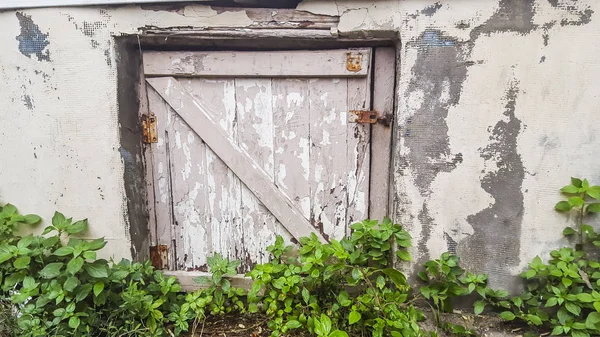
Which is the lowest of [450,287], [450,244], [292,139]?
[450,287]

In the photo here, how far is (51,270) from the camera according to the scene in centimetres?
188

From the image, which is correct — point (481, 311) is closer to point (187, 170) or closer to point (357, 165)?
point (357, 165)

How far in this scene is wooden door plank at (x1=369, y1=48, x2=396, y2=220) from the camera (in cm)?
212

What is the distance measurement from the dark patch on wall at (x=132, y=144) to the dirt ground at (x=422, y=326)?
2.09 feet

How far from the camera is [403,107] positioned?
1982 millimetres

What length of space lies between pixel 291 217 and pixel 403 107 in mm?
934

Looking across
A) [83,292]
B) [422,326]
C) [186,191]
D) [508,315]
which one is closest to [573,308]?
[508,315]

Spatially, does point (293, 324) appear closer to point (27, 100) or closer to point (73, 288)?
point (73, 288)

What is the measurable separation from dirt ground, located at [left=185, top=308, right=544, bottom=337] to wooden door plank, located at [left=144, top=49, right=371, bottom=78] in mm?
1451

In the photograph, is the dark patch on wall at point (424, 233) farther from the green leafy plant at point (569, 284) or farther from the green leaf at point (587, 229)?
the green leaf at point (587, 229)

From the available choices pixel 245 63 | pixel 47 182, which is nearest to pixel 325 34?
pixel 245 63

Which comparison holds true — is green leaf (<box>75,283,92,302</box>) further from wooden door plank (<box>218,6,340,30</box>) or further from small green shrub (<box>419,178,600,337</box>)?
small green shrub (<box>419,178,600,337</box>)

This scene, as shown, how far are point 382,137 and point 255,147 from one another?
773mm

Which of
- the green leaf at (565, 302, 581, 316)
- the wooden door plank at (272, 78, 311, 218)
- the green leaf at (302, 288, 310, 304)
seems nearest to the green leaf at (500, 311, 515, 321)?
the green leaf at (565, 302, 581, 316)
